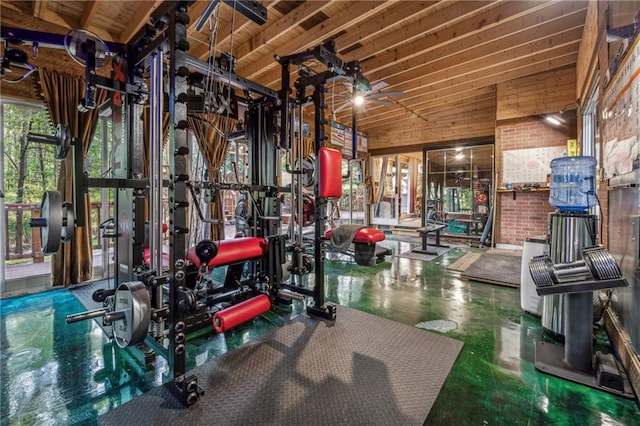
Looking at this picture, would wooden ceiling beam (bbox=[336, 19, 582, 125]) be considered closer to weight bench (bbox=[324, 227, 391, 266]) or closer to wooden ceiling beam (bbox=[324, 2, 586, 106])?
wooden ceiling beam (bbox=[324, 2, 586, 106])

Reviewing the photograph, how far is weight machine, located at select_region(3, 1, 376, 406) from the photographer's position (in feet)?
5.88

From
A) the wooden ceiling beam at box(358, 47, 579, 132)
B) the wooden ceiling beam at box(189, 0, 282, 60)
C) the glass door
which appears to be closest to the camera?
the wooden ceiling beam at box(189, 0, 282, 60)

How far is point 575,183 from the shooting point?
2.54 meters

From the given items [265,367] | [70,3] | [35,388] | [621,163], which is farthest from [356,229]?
[70,3]

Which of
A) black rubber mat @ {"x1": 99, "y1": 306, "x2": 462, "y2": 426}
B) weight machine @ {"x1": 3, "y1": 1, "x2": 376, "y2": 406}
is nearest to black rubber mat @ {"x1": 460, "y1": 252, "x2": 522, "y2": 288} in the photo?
black rubber mat @ {"x1": 99, "y1": 306, "x2": 462, "y2": 426}

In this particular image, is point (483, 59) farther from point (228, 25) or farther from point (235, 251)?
point (235, 251)

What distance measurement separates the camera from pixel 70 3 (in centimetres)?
365

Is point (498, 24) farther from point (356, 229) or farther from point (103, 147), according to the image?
point (103, 147)

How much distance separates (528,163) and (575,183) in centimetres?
458

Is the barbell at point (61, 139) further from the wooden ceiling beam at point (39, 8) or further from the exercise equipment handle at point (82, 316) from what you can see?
the wooden ceiling beam at point (39, 8)

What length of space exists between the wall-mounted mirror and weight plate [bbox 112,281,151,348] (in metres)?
7.88

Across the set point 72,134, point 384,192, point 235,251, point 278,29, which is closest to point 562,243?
point 235,251

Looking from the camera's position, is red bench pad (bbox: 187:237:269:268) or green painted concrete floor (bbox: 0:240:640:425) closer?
green painted concrete floor (bbox: 0:240:640:425)

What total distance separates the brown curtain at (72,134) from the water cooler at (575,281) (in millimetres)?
4970
